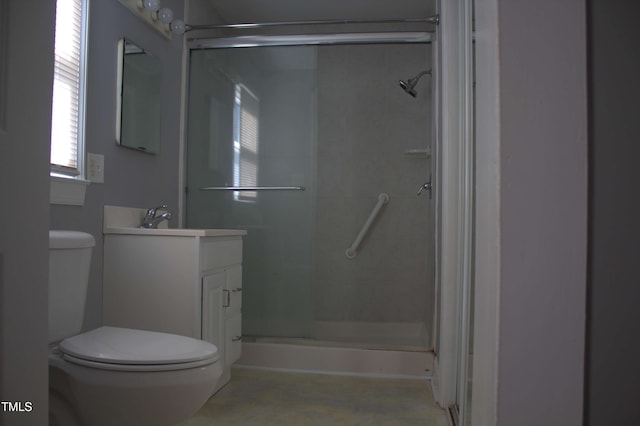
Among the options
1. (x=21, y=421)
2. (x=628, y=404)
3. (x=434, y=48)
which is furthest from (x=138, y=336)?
(x=434, y=48)

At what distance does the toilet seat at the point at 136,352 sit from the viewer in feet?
4.16

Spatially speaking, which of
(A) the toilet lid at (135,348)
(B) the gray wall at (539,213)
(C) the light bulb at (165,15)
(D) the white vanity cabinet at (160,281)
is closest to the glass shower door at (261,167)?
(C) the light bulb at (165,15)

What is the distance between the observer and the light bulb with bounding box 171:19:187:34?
243cm

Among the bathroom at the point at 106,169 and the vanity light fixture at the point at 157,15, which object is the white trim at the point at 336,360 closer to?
the bathroom at the point at 106,169

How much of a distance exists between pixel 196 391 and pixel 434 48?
2228 mm

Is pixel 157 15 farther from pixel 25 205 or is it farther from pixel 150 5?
pixel 25 205

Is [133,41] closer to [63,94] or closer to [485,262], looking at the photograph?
[63,94]

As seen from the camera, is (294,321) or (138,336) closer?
(138,336)

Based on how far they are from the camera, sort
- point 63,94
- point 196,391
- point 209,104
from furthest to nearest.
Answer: point 209,104 < point 63,94 < point 196,391

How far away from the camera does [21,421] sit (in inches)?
30.6

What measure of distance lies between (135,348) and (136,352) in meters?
0.05

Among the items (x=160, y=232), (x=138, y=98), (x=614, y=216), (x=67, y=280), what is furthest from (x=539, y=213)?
(x=138, y=98)

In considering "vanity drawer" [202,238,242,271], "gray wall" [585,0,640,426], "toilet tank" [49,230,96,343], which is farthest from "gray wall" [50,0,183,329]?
"gray wall" [585,0,640,426]

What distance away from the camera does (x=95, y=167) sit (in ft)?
6.16
